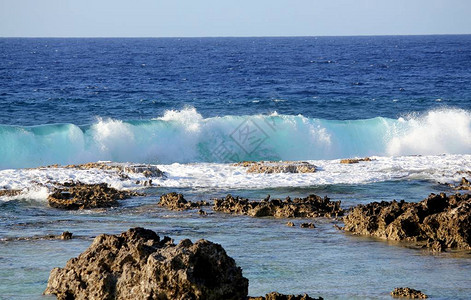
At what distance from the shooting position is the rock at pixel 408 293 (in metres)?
8.66

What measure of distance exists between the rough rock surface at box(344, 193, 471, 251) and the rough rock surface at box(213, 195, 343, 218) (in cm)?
128

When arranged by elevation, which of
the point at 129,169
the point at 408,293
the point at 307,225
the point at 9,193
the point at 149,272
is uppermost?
the point at 149,272

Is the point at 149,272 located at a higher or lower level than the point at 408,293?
higher

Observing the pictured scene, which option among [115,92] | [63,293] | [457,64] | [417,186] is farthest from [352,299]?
[457,64]

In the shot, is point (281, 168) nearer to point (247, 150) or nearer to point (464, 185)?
point (464, 185)

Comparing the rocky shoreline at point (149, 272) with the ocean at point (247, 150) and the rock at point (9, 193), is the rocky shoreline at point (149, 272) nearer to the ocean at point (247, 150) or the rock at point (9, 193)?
the ocean at point (247, 150)

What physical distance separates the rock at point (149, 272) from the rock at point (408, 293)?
2.33 meters

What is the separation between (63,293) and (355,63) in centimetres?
7081

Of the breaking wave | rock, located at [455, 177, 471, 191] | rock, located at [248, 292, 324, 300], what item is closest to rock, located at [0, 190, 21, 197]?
rock, located at [248, 292, 324, 300]

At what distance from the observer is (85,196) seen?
1575cm

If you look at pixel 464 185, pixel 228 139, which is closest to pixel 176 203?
pixel 464 185

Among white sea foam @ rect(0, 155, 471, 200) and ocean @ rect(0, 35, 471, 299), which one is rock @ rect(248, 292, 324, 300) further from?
white sea foam @ rect(0, 155, 471, 200)

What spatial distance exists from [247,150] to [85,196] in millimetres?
15225

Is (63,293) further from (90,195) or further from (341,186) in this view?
(341,186)
